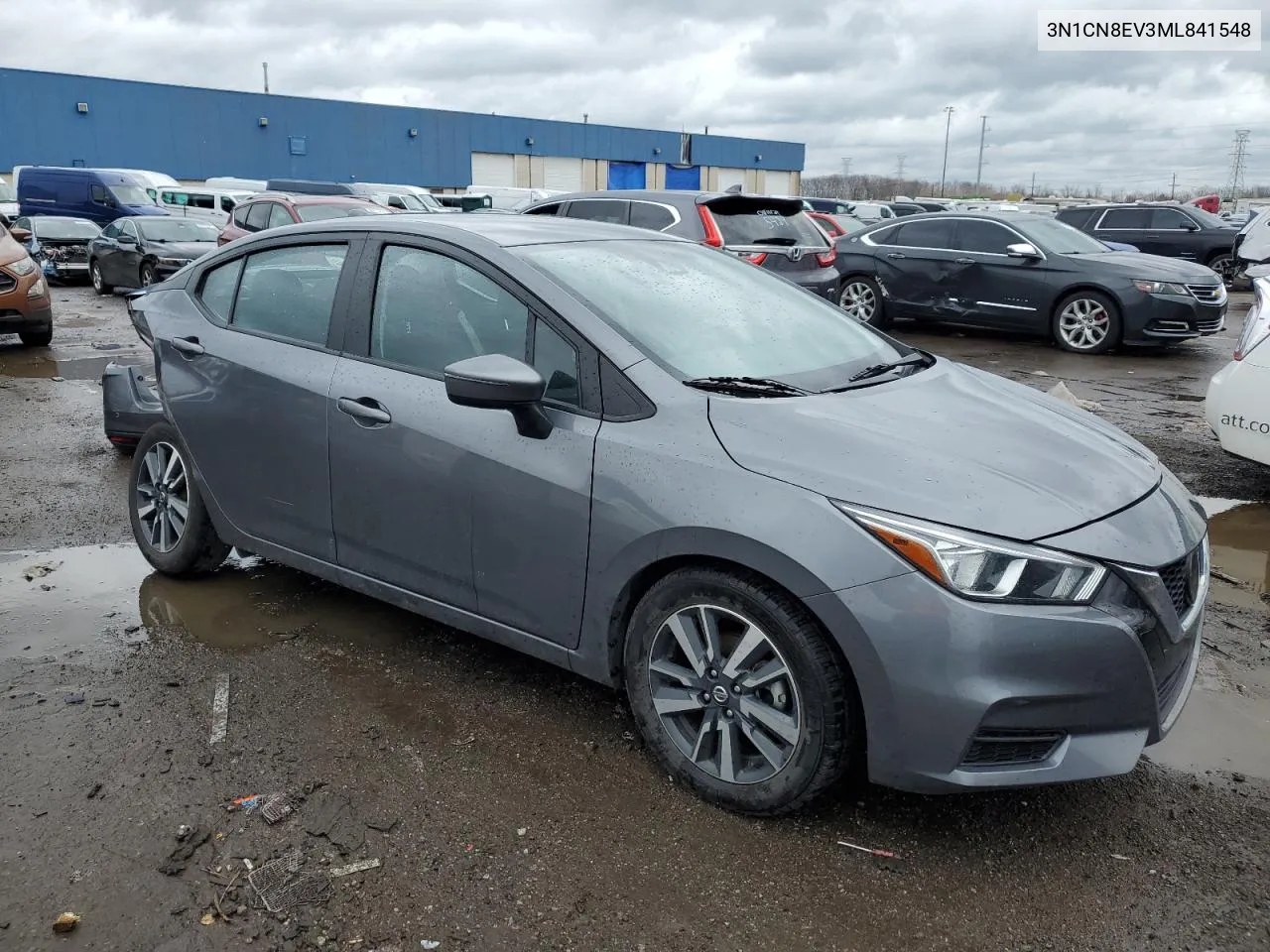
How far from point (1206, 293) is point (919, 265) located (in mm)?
3263

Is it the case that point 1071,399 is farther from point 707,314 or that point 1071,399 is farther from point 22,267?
point 22,267

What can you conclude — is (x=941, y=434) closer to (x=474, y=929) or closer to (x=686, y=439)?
(x=686, y=439)

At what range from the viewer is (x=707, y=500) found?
2.78m

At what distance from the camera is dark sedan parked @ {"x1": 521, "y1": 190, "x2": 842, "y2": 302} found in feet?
33.6

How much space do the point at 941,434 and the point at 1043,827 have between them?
3.71ft

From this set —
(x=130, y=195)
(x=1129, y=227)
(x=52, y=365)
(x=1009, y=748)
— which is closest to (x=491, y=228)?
(x=1009, y=748)

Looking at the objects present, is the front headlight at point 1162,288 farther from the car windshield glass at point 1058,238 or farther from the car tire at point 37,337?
the car tire at point 37,337

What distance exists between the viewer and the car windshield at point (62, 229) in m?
19.2

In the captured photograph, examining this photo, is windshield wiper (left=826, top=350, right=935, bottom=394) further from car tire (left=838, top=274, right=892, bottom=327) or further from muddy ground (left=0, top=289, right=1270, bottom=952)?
car tire (left=838, top=274, right=892, bottom=327)

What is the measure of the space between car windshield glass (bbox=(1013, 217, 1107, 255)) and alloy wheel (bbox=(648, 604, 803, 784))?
10.9 meters

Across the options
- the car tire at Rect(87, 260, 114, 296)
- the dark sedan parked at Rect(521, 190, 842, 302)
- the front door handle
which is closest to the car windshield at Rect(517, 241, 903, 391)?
the front door handle

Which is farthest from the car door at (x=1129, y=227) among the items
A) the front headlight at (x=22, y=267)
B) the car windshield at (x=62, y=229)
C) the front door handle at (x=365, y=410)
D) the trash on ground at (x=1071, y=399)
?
the front door handle at (x=365, y=410)

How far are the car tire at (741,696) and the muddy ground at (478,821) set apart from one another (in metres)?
0.13

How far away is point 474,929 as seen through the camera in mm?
2469
